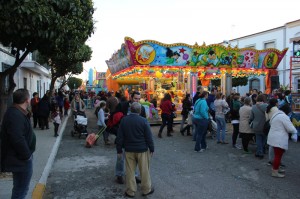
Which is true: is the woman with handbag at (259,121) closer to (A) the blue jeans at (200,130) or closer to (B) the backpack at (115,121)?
(A) the blue jeans at (200,130)

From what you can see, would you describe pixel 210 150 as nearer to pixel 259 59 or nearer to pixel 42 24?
pixel 42 24

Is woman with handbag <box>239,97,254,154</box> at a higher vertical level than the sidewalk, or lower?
higher

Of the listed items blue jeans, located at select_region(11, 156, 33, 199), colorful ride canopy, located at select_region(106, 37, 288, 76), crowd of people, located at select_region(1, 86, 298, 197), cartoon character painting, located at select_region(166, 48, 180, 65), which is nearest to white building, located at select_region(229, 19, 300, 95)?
colorful ride canopy, located at select_region(106, 37, 288, 76)

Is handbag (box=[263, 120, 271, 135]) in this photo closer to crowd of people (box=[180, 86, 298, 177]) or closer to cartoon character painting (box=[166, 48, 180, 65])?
crowd of people (box=[180, 86, 298, 177])

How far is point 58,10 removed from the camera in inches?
228

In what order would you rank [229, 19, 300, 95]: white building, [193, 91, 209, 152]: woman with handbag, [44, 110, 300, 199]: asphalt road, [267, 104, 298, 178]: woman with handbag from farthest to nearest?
[229, 19, 300, 95]: white building, [193, 91, 209, 152]: woman with handbag, [267, 104, 298, 178]: woman with handbag, [44, 110, 300, 199]: asphalt road

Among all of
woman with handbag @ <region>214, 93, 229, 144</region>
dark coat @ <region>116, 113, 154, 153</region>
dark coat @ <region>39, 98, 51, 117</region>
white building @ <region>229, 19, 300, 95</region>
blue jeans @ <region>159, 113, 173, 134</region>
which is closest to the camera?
dark coat @ <region>116, 113, 154, 153</region>

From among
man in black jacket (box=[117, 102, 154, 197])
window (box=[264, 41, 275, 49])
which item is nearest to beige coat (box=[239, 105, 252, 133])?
man in black jacket (box=[117, 102, 154, 197])

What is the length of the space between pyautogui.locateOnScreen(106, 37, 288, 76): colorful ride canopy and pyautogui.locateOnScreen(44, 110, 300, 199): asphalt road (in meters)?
5.74

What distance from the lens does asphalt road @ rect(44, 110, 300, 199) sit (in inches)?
196

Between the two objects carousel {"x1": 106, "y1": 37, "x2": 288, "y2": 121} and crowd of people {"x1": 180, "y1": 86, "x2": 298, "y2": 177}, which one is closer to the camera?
crowd of people {"x1": 180, "y1": 86, "x2": 298, "y2": 177}

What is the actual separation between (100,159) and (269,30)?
2566 cm

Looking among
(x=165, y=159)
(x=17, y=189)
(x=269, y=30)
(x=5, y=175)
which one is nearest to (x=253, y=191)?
(x=165, y=159)

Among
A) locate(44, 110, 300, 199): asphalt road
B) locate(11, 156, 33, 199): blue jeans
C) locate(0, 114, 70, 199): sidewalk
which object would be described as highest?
locate(11, 156, 33, 199): blue jeans
